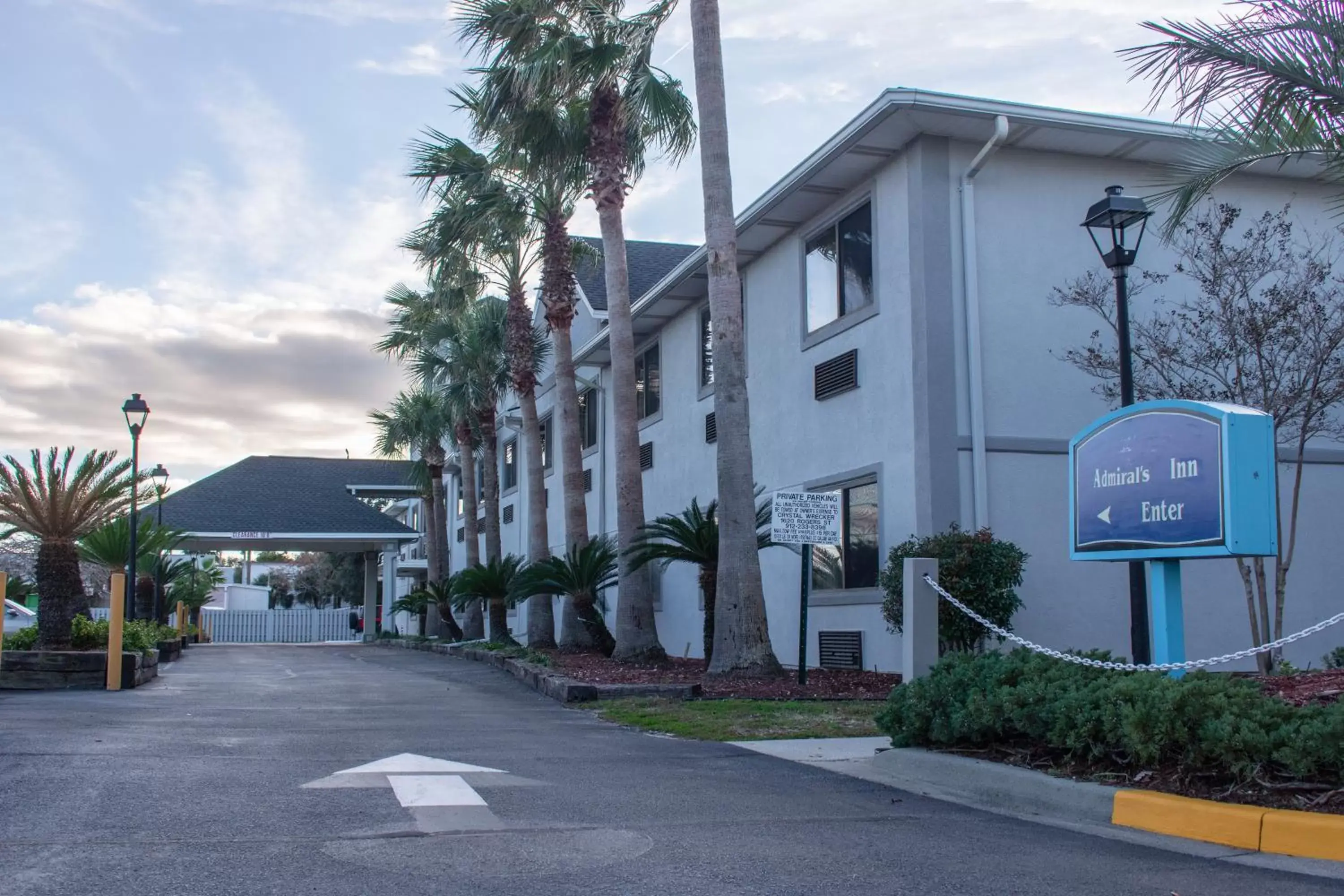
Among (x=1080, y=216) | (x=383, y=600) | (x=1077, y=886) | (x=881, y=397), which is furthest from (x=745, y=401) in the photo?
(x=383, y=600)

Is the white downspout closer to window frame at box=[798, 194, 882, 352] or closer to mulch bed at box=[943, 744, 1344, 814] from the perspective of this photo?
window frame at box=[798, 194, 882, 352]

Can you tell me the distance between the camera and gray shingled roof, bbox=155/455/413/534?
43.3 metres

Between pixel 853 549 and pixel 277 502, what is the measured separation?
33.5 m

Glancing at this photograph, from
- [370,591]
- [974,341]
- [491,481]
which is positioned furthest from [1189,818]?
[370,591]

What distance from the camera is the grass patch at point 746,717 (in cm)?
1071

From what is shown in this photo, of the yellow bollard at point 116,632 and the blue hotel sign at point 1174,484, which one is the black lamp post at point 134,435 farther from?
the blue hotel sign at point 1174,484

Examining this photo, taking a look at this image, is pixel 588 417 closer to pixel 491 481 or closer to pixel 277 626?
pixel 491 481

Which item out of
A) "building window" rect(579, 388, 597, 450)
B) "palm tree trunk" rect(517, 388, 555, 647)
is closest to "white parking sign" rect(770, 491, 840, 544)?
Result: "palm tree trunk" rect(517, 388, 555, 647)

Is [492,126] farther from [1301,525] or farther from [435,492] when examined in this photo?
[435,492]

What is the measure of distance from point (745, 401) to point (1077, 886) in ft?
32.5

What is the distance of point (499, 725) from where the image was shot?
37.5ft

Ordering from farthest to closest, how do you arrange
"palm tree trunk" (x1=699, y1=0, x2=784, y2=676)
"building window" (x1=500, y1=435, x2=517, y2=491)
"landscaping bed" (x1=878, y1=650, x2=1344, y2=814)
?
"building window" (x1=500, y1=435, x2=517, y2=491) < "palm tree trunk" (x1=699, y1=0, x2=784, y2=676) < "landscaping bed" (x1=878, y1=650, x2=1344, y2=814)

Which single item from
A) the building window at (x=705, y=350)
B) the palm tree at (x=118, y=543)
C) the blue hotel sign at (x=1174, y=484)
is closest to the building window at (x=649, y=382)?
the building window at (x=705, y=350)

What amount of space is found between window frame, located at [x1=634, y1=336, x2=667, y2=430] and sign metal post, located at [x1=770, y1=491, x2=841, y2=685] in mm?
10747
